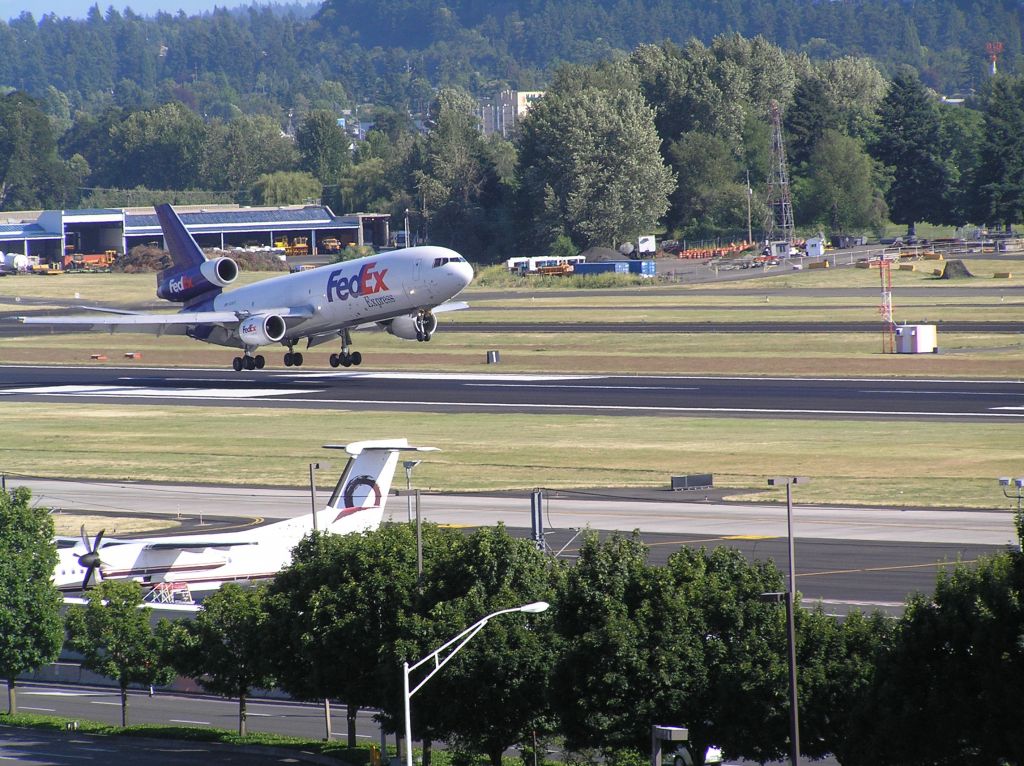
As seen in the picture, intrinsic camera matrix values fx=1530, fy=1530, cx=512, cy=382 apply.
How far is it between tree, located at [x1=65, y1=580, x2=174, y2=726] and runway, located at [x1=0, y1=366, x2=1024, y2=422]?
47.2 meters

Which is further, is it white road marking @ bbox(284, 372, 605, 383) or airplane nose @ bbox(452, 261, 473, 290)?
white road marking @ bbox(284, 372, 605, 383)

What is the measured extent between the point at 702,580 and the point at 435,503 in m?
32.3

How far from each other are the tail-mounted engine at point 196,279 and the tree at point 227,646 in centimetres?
6401

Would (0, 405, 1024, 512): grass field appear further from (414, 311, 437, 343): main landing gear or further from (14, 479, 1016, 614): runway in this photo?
(414, 311, 437, 343): main landing gear

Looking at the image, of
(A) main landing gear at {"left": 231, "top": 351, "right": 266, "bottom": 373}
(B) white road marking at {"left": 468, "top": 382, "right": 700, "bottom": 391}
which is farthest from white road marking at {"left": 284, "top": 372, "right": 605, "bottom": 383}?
(A) main landing gear at {"left": 231, "top": 351, "right": 266, "bottom": 373}

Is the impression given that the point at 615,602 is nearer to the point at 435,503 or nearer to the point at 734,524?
the point at 734,524

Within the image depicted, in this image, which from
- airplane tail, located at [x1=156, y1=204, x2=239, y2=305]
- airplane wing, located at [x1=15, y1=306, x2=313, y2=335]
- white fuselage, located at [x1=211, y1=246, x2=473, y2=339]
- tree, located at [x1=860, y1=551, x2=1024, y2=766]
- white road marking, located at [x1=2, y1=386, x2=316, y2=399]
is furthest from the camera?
airplane tail, located at [x1=156, y1=204, x2=239, y2=305]

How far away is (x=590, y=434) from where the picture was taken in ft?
263

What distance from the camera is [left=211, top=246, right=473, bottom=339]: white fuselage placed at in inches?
3612

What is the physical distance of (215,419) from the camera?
90.6 metres

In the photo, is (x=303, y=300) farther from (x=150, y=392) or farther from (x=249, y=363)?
(x=150, y=392)

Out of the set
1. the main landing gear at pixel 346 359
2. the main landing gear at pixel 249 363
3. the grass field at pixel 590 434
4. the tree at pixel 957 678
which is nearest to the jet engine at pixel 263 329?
the main landing gear at pixel 249 363

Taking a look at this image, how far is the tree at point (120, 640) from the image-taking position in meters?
41.9

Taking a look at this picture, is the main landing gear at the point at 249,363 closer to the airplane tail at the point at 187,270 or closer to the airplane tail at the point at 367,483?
the airplane tail at the point at 187,270
